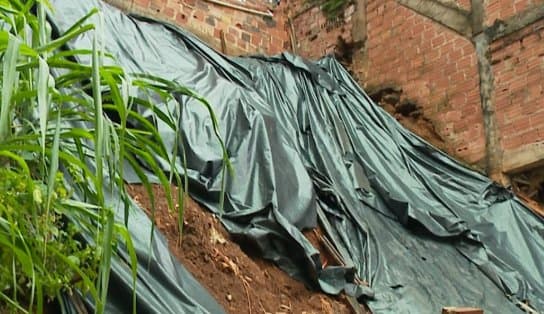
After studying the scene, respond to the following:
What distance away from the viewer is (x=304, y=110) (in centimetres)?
427

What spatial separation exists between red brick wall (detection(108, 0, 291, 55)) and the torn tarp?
99 centimetres

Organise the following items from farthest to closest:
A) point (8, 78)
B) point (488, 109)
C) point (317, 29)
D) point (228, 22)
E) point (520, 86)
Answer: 1. point (317, 29)
2. point (228, 22)
3. point (488, 109)
4. point (520, 86)
5. point (8, 78)

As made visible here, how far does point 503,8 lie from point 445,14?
1.73ft

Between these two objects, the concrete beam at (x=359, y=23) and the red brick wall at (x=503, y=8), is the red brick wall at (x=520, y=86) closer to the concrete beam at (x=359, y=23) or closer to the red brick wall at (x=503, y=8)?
the red brick wall at (x=503, y=8)

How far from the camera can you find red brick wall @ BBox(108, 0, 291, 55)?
16.7 feet

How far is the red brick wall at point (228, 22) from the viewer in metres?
5.10

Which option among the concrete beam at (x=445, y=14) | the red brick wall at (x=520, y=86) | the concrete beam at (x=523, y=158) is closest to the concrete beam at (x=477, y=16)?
the concrete beam at (x=445, y=14)

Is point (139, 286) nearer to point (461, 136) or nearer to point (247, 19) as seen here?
point (461, 136)

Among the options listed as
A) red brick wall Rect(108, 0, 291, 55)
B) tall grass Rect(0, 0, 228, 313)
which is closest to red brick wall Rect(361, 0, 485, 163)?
red brick wall Rect(108, 0, 291, 55)

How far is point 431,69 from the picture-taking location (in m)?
5.13

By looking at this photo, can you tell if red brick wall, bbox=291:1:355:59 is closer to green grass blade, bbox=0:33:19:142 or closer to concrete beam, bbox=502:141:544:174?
concrete beam, bbox=502:141:544:174

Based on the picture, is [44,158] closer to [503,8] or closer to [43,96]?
[43,96]

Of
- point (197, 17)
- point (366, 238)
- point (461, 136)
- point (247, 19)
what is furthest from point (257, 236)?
point (247, 19)

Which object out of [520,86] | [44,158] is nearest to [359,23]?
[520,86]
